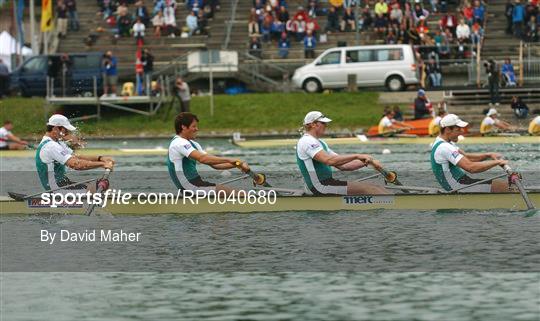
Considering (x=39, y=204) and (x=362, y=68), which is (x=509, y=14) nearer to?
(x=362, y=68)

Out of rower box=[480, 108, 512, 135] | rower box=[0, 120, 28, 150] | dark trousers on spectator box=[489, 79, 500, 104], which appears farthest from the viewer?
dark trousers on spectator box=[489, 79, 500, 104]

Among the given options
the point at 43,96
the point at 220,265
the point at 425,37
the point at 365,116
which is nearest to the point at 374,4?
the point at 425,37

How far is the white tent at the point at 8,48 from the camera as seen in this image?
6128 centimetres

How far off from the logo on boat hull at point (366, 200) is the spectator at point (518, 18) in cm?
3373

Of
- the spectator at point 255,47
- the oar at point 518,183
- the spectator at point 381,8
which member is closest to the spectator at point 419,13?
the spectator at point 381,8

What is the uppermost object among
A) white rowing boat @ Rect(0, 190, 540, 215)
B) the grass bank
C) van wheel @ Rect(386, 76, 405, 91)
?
white rowing boat @ Rect(0, 190, 540, 215)

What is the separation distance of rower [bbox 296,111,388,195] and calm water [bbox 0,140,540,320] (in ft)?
1.80

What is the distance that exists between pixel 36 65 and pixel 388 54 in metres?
14.1

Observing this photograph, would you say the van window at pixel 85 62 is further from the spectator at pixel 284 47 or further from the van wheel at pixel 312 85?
the van wheel at pixel 312 85

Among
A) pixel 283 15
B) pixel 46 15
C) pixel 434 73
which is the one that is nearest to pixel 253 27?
pixel 283 15

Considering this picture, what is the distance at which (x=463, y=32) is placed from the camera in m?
55.8

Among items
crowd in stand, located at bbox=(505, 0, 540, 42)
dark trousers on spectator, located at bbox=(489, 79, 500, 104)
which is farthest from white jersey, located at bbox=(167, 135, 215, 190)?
crowd in stand, located at bbox=(505, 0, 540, 42)

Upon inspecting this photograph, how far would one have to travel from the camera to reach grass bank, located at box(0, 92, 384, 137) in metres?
51.4

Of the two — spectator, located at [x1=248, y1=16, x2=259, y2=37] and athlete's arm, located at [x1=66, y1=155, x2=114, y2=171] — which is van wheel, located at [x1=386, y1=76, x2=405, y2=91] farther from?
athlete's arm, located at [x1=66, y1=155, x2=114, y2=171]
